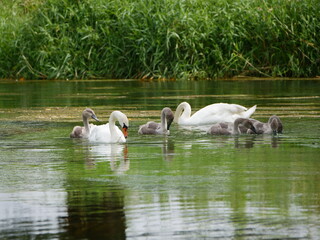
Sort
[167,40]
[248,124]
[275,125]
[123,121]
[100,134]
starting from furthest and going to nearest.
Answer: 1. [167,40]
2. [248,124]
3. [275,125]
4. [100,134]
5. [123,121]

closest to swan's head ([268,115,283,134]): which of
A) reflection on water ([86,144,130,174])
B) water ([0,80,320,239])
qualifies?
water ([0,80,320,239])

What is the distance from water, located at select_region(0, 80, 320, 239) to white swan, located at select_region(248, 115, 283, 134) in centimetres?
20

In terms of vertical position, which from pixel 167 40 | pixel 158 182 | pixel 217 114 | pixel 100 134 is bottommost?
pixel 158 182

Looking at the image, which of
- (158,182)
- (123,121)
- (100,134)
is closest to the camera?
(158,182)

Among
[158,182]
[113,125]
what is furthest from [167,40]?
[158,182]

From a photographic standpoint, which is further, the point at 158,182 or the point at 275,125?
the point at 275,125

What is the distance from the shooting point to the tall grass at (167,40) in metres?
25.4

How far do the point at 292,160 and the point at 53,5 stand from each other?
18.7 metres

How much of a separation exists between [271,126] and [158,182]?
4632 mm

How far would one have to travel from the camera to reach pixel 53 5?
27.6 meters

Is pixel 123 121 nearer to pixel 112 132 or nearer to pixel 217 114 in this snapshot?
pixel 112 132

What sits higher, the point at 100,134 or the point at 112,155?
the point at 100,134

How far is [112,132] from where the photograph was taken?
11969mm

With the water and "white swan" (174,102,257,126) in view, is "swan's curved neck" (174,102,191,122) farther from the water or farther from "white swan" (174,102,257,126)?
the water
